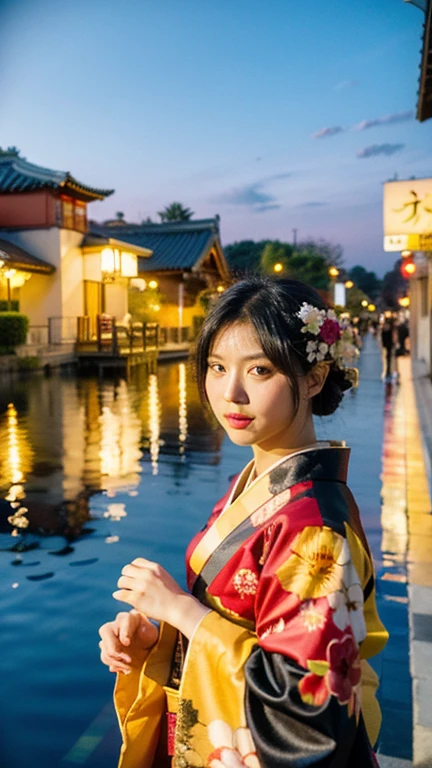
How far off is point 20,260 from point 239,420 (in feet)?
72.5

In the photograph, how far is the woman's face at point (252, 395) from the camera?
1504mm

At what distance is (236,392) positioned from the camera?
151 cm

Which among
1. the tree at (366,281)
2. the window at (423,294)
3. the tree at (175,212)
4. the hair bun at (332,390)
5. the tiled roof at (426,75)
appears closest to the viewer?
the hair bun at (332,390)

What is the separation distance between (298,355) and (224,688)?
714 mm

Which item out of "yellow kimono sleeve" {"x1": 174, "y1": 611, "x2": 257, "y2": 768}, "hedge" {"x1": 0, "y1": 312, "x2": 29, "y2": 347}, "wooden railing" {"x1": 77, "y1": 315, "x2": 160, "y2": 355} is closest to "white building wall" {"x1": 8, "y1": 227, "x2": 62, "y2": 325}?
"wooden railing" {"x1": 77, "y1": 315, "x2": 160, "y2": 355}

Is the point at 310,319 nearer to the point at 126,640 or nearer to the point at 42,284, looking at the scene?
the point at 126,640

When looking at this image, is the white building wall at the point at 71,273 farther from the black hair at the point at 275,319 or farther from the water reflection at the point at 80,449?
the black hair at the point at 275,319

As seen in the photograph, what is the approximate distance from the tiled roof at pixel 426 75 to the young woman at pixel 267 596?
6.48 meters

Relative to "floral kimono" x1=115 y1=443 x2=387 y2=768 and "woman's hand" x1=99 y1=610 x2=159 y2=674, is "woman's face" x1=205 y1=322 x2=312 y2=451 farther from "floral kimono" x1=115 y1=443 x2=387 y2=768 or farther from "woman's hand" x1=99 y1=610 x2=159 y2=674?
"woman's hand" x1=99 y1=610 x2=159 y2=674

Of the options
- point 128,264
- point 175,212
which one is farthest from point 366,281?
point 128,264

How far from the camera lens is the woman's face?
150cm

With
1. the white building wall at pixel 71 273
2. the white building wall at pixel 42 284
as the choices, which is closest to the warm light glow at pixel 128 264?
the white building wall at pixel 71 273

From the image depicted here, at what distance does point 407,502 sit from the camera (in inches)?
250

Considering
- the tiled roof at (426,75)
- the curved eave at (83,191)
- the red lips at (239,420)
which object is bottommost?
the red lips at (239,420)
